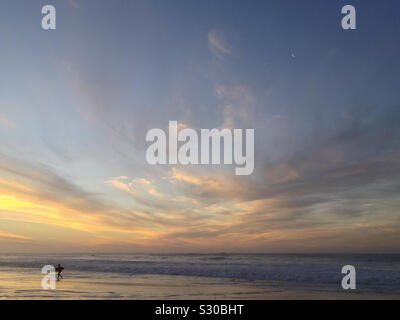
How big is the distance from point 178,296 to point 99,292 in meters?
4.84

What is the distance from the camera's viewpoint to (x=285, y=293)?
19.5 m

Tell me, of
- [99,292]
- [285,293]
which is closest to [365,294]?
[285,293]
